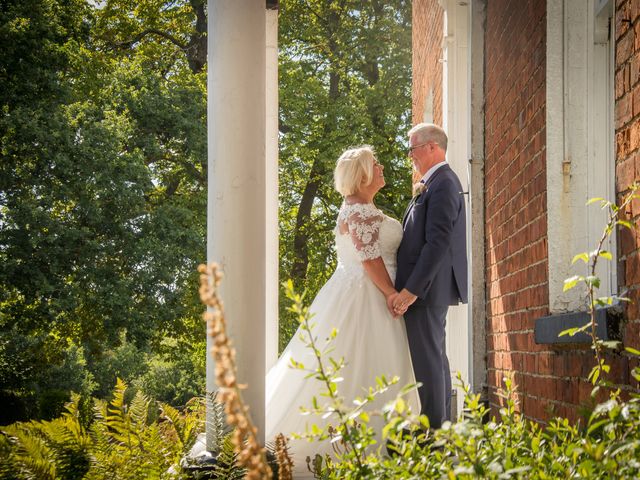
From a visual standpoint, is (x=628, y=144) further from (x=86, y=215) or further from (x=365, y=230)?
(x=86, y=215)

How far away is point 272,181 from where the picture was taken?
21.9 ft

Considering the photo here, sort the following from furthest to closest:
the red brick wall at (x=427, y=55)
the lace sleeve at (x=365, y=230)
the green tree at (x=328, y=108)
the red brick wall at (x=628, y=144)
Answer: the green tree at (x=328, y=108)
the red brick wall at (x=427, y=55)
the lace sleeve at (x=365, y=230)
the red brick wall at (x=628, y=144)

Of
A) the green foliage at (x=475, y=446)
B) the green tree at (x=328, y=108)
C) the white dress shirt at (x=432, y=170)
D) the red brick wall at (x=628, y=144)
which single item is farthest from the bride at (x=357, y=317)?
the green tree at (x=328, y=108)

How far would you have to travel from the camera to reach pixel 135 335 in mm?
15969

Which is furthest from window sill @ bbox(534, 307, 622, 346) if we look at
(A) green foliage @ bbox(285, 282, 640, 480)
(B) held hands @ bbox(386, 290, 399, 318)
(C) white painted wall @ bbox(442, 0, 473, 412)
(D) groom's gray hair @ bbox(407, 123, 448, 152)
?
(C) white painted wall @ bbox(442, 0, 473, 412)

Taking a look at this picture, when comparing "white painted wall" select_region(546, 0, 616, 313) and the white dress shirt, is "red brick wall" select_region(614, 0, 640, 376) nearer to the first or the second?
"white painted wall" select_region(546, 0, 616, 313)

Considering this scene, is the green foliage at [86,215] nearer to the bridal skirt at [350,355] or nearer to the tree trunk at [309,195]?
the tree trunk at [309,195]

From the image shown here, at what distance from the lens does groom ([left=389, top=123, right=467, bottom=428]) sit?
4.85 metres

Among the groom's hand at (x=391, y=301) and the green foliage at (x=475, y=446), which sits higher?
the groom's hand at (x=391, y=301)

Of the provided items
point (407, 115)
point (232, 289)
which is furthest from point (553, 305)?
point (407, 115)

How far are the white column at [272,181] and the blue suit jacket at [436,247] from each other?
55.5 inches

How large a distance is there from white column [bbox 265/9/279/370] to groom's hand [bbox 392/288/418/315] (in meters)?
1.32

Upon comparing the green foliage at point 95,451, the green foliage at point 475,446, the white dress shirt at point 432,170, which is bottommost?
the green foliage at point 95,451

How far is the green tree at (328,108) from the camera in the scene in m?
20.7
